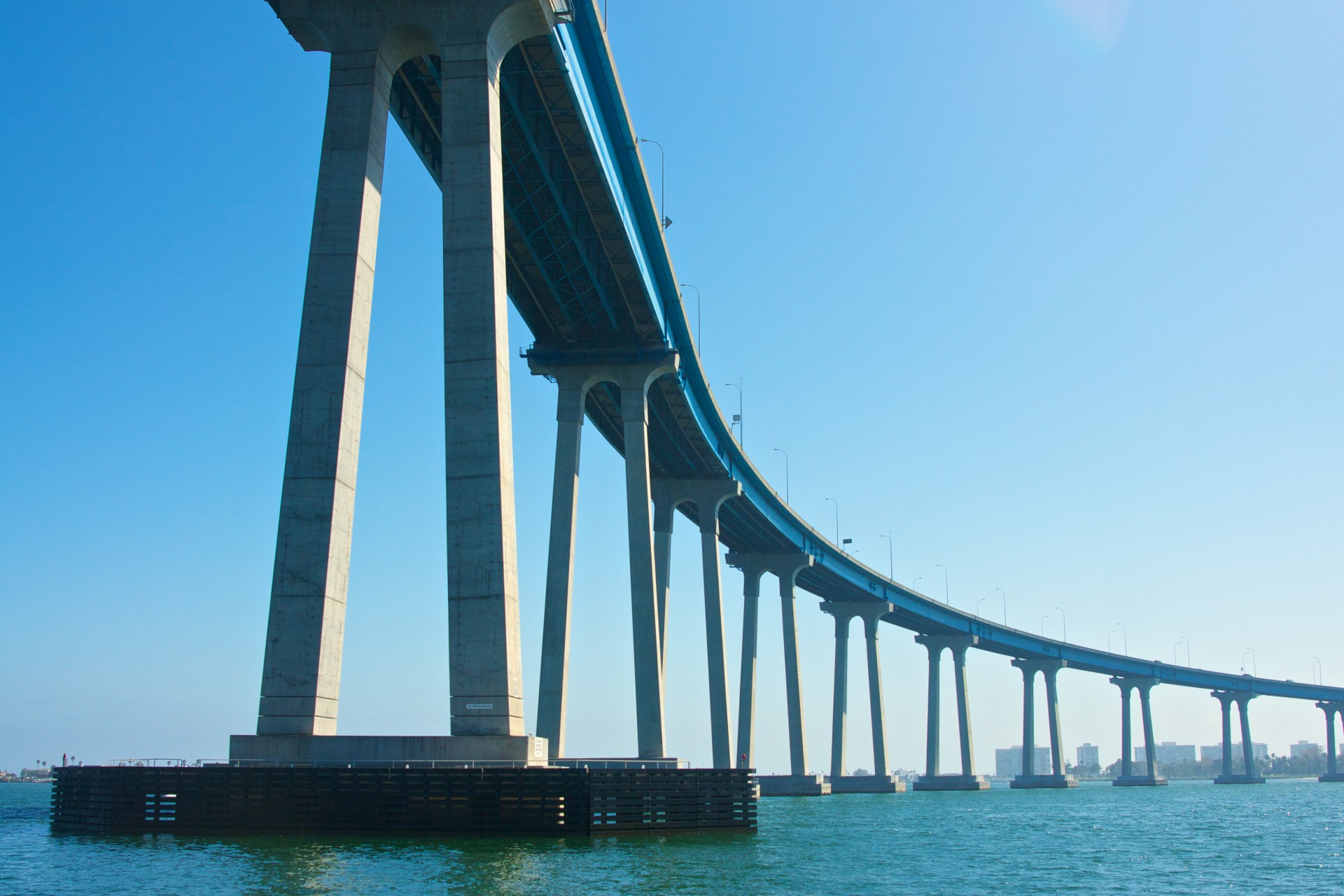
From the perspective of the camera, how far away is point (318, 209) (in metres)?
35.8

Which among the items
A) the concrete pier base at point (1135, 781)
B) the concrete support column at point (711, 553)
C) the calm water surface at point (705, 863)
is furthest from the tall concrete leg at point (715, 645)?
the concrete pier base at point (1135, 781)

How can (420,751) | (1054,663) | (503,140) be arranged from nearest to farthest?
(420,751)
(503,140)
(1054,663)

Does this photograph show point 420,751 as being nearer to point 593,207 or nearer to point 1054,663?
point 593,207

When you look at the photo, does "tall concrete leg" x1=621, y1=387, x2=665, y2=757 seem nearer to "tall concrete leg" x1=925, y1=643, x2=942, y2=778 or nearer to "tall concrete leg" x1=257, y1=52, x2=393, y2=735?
"tall concrete leg" x1=257, y1=52, x2=393, y2=735

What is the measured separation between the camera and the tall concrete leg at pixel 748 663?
92062 mm

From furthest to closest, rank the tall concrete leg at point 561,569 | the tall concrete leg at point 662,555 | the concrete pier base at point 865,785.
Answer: the concrete pier base at point 865,785, the tall concrete leg at point 662,555, the tall concrete leg at point 561,569

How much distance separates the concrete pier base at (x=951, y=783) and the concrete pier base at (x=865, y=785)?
41.6 feet

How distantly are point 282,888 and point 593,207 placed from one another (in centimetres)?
3415

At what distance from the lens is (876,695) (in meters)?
124

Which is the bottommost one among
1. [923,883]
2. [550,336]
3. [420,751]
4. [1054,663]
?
[923,883]

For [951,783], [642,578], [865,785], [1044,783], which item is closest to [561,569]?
[642,578]

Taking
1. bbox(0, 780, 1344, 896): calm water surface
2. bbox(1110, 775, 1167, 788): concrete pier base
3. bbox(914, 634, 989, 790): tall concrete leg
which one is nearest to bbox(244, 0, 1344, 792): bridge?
bbox(0, 780, 1344, 896): calm water surface

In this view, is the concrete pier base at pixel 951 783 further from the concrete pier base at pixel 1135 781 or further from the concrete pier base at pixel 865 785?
the concrete pier base at pixel 1135 781

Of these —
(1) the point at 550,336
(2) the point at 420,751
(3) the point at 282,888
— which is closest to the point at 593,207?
(1) the point at 550,336
